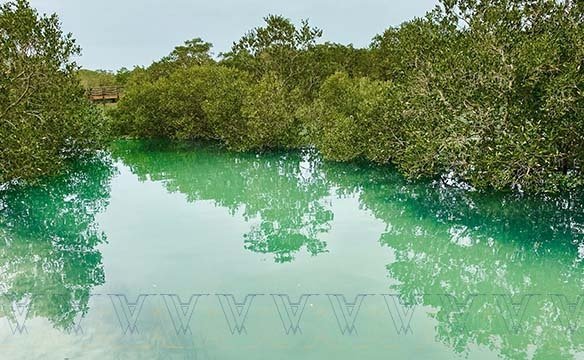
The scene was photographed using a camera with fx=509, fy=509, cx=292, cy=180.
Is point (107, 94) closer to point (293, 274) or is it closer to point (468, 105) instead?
point (468, 105)

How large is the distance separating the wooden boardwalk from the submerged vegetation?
2137 centimetres

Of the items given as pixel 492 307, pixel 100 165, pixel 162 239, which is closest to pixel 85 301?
pixel 162 239

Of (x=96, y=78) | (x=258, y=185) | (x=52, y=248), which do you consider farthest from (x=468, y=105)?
(x=96, y=78)

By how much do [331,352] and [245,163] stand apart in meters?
18.1

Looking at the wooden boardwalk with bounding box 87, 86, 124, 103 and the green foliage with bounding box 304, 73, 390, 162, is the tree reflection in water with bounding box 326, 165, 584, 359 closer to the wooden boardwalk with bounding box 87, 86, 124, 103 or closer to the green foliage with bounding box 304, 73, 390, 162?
the green foliage with bounding box 304, 73, 390, 162

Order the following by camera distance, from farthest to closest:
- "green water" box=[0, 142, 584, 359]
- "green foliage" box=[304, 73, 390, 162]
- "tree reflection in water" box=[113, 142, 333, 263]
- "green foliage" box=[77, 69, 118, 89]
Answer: "green foliage" box=[77, 69, 118, 89] → "green foliage" box=[304, 73, 390, 162] → "tree reflection in water" box=[113, 142, 333, 263] → "green water" box=[0, 142, 584, 359]

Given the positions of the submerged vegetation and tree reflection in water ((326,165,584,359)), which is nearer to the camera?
tree reflection in water ((326,165,584,359))

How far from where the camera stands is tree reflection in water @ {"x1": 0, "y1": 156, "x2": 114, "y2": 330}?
927 cm

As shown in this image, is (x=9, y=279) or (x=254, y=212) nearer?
(x=9, y=279)

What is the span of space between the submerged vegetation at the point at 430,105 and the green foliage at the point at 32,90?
50mm

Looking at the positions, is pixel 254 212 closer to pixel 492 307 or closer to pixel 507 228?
pixel 507 228

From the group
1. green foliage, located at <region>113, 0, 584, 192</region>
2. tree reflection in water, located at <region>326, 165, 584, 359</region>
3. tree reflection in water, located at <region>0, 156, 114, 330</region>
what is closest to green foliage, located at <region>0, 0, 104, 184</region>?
tree reflection in water, located at <region>0, 156, 114, 330</region>

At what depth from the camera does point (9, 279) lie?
1030 centimetres

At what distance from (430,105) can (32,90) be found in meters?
12.8
